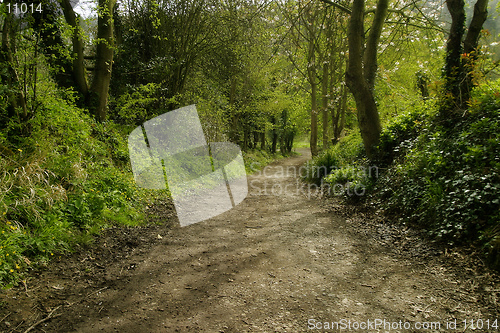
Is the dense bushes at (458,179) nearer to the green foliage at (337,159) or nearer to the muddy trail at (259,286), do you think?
the muddy trail at (259,286)

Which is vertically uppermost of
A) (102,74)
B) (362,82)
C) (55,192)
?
(102,74)

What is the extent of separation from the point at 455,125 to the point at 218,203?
19.3 feet

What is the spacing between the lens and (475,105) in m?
4.81

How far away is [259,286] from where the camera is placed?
3.35 m

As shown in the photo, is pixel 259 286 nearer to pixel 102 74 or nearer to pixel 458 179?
pixel 458 179

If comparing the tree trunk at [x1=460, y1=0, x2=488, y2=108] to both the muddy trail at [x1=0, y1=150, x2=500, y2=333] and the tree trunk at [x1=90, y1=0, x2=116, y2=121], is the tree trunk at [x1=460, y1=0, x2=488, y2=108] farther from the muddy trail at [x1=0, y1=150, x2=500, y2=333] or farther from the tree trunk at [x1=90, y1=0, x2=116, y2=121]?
the tree trunk at [x1=90, y1=0, x2=116, y2=121]

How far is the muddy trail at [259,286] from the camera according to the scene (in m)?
2.61

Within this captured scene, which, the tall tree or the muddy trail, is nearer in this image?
the muddy trail

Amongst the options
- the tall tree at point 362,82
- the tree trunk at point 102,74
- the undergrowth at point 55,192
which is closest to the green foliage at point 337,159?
the tall tree at point 362,82

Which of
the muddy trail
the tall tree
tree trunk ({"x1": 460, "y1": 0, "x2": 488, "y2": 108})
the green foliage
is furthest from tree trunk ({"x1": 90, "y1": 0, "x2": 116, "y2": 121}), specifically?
tree trunk ({"x1": 460, "y1": 0, "x2": 488, "y2": 108})

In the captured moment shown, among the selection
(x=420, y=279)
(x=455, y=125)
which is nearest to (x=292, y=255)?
(x=420, y=279)

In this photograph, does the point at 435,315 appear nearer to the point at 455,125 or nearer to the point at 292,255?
the point at 292,255

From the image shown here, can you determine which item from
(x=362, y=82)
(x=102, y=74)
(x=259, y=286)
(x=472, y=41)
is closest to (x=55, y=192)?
(x=259, y=286)

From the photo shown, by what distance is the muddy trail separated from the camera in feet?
8.56
